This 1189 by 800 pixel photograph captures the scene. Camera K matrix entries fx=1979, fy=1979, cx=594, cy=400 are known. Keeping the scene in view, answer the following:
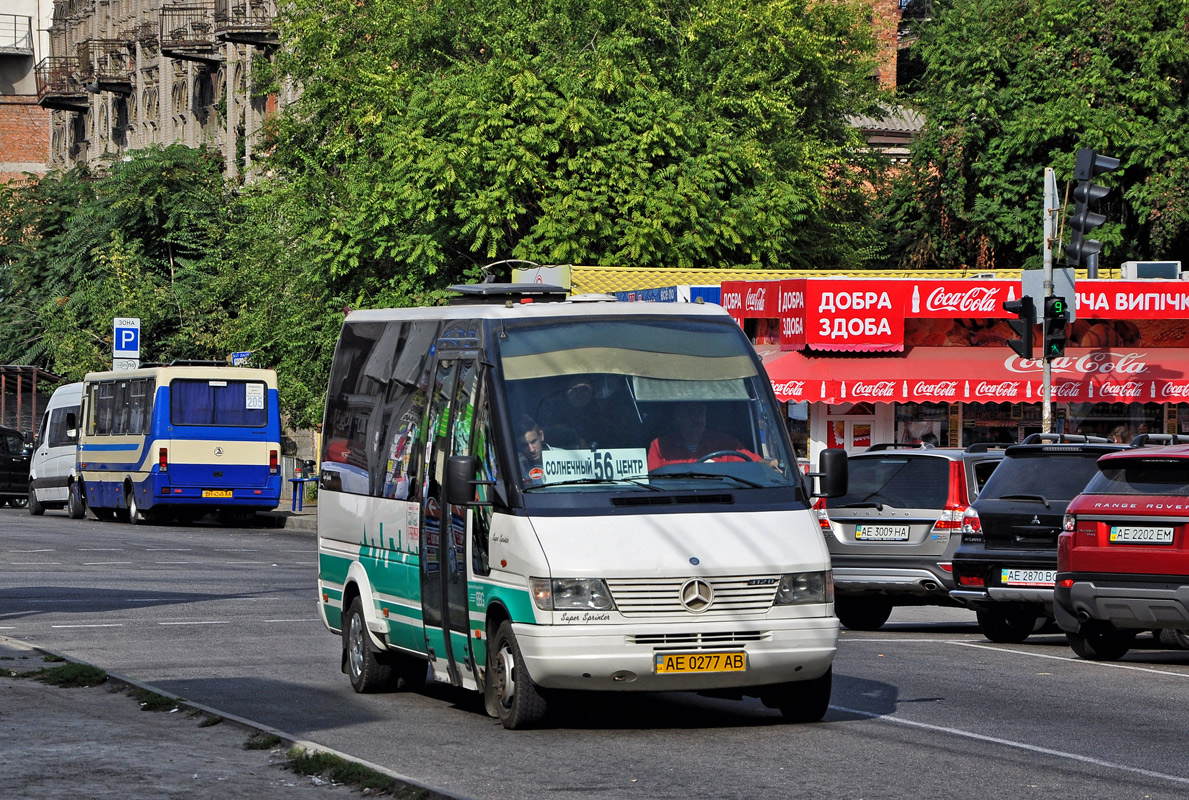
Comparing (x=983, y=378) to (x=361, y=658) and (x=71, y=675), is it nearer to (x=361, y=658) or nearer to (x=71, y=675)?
(x=361, y=658)

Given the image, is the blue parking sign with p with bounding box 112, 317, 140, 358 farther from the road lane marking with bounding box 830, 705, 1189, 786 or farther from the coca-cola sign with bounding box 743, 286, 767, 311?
the road lane marking with bounding box 830, 705, 1189, 786

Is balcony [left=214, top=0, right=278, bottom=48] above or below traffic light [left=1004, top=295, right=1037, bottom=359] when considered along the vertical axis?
above

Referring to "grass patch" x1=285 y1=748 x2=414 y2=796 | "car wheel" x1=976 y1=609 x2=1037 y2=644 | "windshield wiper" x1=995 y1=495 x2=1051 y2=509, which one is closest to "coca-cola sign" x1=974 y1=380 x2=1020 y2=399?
"car wheel" x1=976 y1=609 x2=1037 y2=644

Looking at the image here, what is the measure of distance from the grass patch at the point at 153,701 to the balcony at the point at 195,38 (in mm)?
59847

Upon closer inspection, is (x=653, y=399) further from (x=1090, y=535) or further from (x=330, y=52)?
(x=330, y=52)

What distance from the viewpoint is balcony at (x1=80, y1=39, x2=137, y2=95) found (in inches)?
3150

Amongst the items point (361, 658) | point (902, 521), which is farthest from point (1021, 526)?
point (361, 658)

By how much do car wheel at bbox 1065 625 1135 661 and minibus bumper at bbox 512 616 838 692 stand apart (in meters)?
5.48

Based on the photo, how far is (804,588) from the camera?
34.2 feet

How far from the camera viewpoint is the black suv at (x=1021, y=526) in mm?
16141

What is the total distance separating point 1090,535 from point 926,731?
448cm

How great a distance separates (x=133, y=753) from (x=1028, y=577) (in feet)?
29.2

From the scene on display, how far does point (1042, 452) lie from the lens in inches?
650

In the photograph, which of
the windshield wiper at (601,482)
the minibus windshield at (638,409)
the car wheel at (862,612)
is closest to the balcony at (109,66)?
the car wheel at (862,612)
